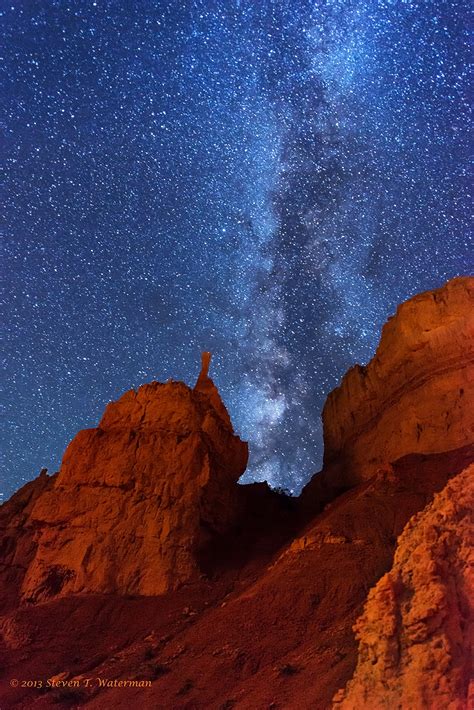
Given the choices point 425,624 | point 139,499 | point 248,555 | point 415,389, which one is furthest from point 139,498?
point 425,624

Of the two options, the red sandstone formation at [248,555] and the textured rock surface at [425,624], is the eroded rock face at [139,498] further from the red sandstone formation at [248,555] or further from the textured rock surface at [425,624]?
the textured rock surface at [425,624]

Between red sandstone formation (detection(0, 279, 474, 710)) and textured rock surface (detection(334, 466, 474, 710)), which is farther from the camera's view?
red sandstone formation (detection(0, 279, 474, 710))

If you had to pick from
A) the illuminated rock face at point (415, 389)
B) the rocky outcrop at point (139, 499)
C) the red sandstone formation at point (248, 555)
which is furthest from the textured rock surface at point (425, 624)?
the illuminated rock face at point (415, 389)

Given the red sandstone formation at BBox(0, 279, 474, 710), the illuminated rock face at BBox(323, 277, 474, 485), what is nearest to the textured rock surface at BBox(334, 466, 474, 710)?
the red sandstone formation at BBox(0, 279, 474, 710)

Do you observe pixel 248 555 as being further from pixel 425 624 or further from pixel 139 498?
pixel 425 624

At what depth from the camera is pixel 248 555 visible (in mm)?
28188

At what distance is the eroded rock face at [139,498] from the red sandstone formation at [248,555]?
10 centimetres

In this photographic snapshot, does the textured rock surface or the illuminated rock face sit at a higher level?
the illuminated rock face

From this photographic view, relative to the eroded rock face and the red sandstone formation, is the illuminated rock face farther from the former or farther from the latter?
the eroded rock face

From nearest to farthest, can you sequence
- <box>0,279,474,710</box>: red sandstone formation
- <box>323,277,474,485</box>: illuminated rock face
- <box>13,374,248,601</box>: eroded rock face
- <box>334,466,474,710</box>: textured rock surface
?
<box>334,466,474,710</box>: textured rock surface, <box>0,279,474,710</box>: red sandstone formation, <box>13,374,248,601</box>: eroded rock face, <box>323,277,474,485</box>: illuminated rock face

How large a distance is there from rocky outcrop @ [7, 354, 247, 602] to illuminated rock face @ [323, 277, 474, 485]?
27.1 feet

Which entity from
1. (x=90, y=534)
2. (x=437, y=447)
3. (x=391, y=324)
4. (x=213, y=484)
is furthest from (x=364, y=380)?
(x=90, y=534)

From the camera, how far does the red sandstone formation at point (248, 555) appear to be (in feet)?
33.6

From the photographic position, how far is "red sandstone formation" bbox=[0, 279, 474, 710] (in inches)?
403
